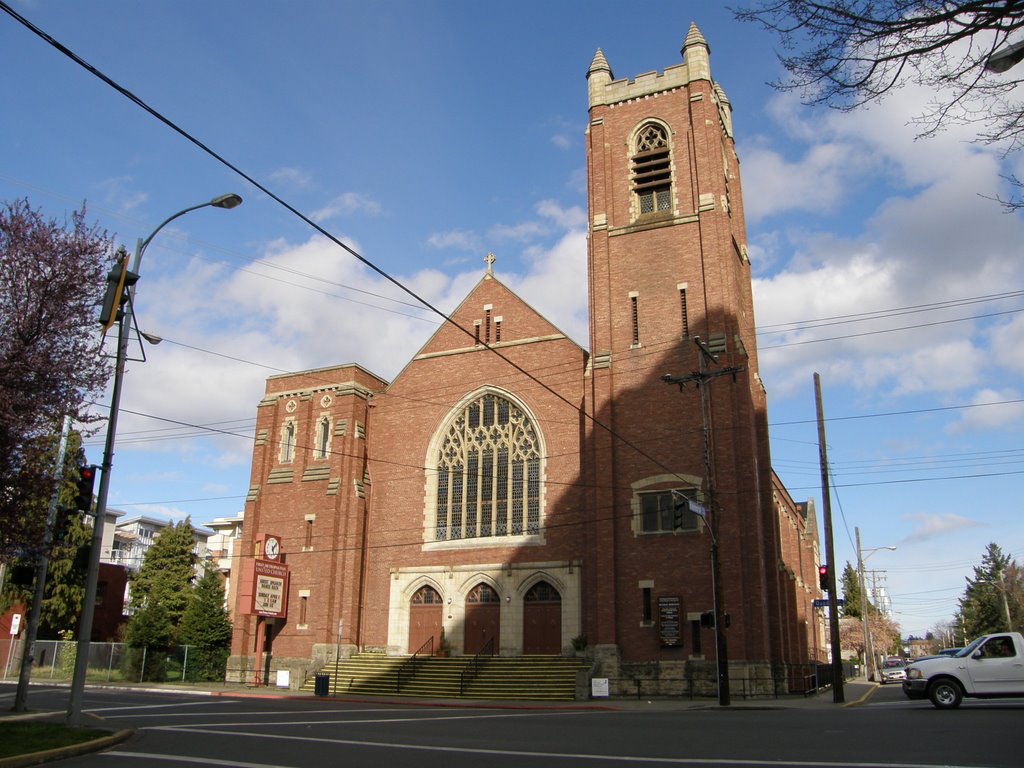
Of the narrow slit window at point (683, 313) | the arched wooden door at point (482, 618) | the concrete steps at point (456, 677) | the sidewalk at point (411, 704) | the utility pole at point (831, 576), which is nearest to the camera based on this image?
the sidewalk at point (411, 704)

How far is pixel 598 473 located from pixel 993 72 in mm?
25425

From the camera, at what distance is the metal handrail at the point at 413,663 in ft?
106

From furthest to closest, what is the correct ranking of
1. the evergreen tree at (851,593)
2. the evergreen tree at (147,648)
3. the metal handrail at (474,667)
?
the evergreen tree at (851,593), the evergreen tree at (147,648), the metal handrail at (474,667)

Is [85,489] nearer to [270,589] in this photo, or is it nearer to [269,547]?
[270,589]

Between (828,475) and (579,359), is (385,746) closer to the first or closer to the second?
(828,475)

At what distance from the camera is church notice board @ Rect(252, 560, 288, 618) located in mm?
34500

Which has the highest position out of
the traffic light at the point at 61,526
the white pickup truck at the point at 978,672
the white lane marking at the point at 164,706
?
the traffic light at the point at 61,526

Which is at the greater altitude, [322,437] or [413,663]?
[322,437]

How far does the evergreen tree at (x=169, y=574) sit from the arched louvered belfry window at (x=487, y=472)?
25401 mm

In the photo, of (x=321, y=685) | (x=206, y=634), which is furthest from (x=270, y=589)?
(x=206, y=634)

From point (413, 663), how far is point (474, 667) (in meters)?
2.99

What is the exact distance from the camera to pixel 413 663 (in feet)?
109

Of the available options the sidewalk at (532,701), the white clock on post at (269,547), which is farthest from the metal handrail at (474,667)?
the white clock on post at (269,547)

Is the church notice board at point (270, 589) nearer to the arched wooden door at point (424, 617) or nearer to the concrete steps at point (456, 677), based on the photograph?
the concrete steps at point (456, 677)
